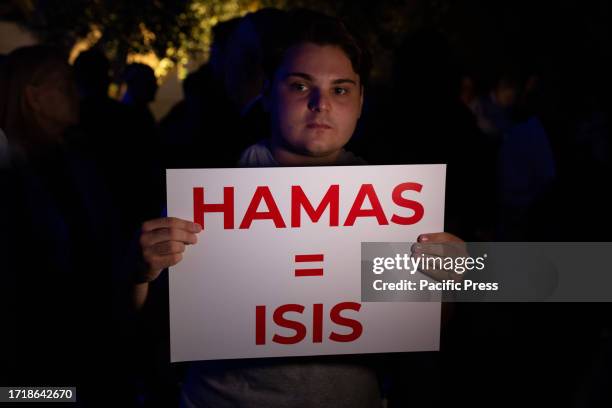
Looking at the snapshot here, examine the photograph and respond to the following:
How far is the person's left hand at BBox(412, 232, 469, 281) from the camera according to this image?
169 centimetres

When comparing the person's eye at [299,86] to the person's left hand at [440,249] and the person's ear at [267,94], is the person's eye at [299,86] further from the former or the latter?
the person's left hand at [440,249]

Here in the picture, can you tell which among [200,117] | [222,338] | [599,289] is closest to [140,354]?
[200,117]

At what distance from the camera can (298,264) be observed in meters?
1.75

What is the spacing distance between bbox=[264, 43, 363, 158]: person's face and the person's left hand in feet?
1.00

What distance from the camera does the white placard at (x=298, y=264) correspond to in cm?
170

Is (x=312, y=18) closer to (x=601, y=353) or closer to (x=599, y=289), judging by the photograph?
(x=601, y=353)

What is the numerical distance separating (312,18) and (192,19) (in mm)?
11488

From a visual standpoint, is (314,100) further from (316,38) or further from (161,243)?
(161,243)

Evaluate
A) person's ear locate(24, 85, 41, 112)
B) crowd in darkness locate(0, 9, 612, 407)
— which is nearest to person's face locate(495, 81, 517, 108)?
crowd in darkness locate(0, 9, 612, 407)

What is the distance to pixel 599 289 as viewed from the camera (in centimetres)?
335

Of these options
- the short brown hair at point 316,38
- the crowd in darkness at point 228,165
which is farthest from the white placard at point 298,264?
the short brown hair at point 316,38

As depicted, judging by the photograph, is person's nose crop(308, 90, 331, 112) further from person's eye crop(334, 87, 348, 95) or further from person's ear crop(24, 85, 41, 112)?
person's ear crop(24, 85, 41, 112)

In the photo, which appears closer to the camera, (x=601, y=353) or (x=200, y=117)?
(x=601, y=353)

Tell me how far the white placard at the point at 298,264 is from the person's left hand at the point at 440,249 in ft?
0.09
